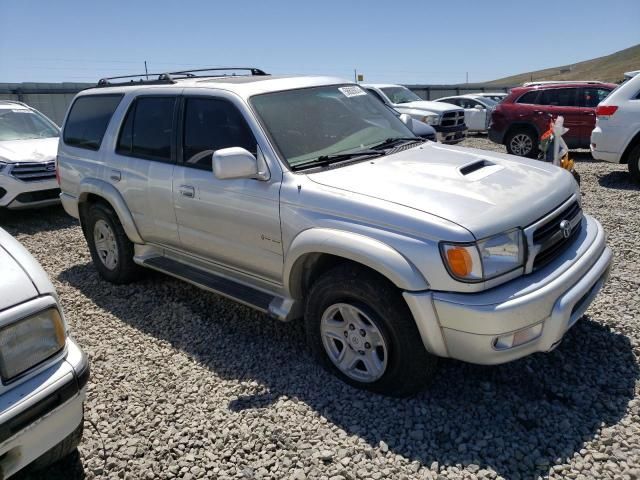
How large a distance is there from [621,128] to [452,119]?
18.9ft

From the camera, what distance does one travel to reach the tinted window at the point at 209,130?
11.5 feet

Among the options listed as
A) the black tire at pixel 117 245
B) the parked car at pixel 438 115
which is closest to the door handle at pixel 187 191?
the black tire at pixel 117 245

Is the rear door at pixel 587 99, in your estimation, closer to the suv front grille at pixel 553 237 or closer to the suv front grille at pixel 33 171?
the suv front grille at pixel 553 237

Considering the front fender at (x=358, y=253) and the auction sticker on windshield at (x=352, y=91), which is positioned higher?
the auction sticker on windshield at (x=352, y=91)

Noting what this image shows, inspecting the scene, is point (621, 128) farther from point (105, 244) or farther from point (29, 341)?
point (29, 341)

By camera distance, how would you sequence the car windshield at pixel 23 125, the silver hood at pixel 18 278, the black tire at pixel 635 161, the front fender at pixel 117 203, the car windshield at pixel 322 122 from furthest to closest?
the car windshield at pixel 23 125
the black tire at pixel 635 161
the front fender at pixel 117 203
the car windshield at pixel 322 122
the silver hood at pixel 18 278

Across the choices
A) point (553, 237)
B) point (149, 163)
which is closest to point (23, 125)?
point (149, 163)

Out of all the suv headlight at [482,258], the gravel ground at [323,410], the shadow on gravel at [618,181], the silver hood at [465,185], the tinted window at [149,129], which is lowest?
the gravel ground at [323,410]

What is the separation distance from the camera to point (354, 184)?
9.84 feet

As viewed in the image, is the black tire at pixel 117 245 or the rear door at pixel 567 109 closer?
the black tire at pixel 117 245

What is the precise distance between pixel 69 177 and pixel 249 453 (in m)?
3.64

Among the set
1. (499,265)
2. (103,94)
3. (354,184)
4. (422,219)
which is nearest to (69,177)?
(103,94)

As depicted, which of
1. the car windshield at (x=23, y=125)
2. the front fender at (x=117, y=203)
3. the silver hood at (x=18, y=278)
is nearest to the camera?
the silver hood at (x=18, y=278)

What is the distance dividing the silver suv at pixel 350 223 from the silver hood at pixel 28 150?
382 cm
